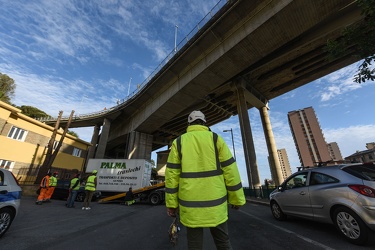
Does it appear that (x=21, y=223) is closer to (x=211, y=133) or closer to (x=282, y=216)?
(x=211, y=133)

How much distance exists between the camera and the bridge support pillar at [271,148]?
2300 cm

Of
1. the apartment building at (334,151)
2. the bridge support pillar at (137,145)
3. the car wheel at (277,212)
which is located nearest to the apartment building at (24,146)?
the bridge support pillar at (137,145)

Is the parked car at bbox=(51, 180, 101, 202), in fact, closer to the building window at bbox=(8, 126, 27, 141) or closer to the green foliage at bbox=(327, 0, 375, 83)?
the building window at bbox=(8, 126, 27, 141)

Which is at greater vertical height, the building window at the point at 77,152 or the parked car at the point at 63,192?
the building window at the point at 77,152

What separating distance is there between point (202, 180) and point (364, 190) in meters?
3.69

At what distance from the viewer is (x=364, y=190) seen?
3.50 m

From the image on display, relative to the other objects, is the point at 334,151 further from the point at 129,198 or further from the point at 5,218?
the point at 5,218

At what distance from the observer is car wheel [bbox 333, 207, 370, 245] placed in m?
3.34

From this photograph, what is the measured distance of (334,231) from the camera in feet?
14.4

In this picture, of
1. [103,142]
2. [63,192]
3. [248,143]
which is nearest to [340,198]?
[63,192]

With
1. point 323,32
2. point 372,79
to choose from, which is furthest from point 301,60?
point 372,79

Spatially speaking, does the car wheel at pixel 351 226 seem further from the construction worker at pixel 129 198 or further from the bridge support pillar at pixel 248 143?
the bridge support pillar at pixel 248 143

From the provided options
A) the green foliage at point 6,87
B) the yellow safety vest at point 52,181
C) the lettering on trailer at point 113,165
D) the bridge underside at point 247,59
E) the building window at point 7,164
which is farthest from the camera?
the green foliage at point 6,87

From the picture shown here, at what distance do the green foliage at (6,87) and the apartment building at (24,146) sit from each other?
2352 centimetres
